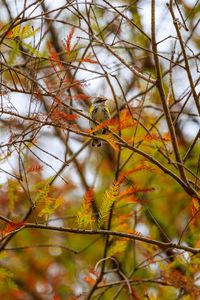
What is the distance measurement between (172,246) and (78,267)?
14.6ft

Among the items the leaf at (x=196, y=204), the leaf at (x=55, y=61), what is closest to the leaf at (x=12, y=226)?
the leaf at (x=55, y=61)

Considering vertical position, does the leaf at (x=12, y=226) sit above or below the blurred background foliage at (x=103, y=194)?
below

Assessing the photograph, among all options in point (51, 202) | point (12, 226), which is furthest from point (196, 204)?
point (12, 226)

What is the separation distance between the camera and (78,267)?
772 centimetres

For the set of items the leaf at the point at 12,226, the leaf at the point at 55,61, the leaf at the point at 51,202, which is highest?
the leaf at the point at 55,61

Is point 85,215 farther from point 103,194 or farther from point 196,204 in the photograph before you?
point 103,194

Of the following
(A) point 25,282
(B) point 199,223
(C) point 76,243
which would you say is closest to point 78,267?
(C) point 76,243

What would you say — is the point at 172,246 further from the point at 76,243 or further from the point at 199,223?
the point at 76,243

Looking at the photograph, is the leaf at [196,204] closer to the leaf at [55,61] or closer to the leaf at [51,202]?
the leaf at [51,202]

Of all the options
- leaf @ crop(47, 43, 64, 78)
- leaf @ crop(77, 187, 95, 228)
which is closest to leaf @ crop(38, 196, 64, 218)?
leaf @ crop(77, 187, 95, 228)

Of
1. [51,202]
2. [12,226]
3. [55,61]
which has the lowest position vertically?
[12,226]

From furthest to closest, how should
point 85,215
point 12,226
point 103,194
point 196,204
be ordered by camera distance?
point 103,194 → point 196,204 → point 85,215 → point 12,226

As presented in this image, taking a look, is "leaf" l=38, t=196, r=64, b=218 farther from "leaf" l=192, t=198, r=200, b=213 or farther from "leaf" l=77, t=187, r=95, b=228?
"leaf" l=192, t=198, r=200, b=213

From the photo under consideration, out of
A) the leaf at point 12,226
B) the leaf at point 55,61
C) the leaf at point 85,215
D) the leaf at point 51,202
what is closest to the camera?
the leaf at point 12,226
